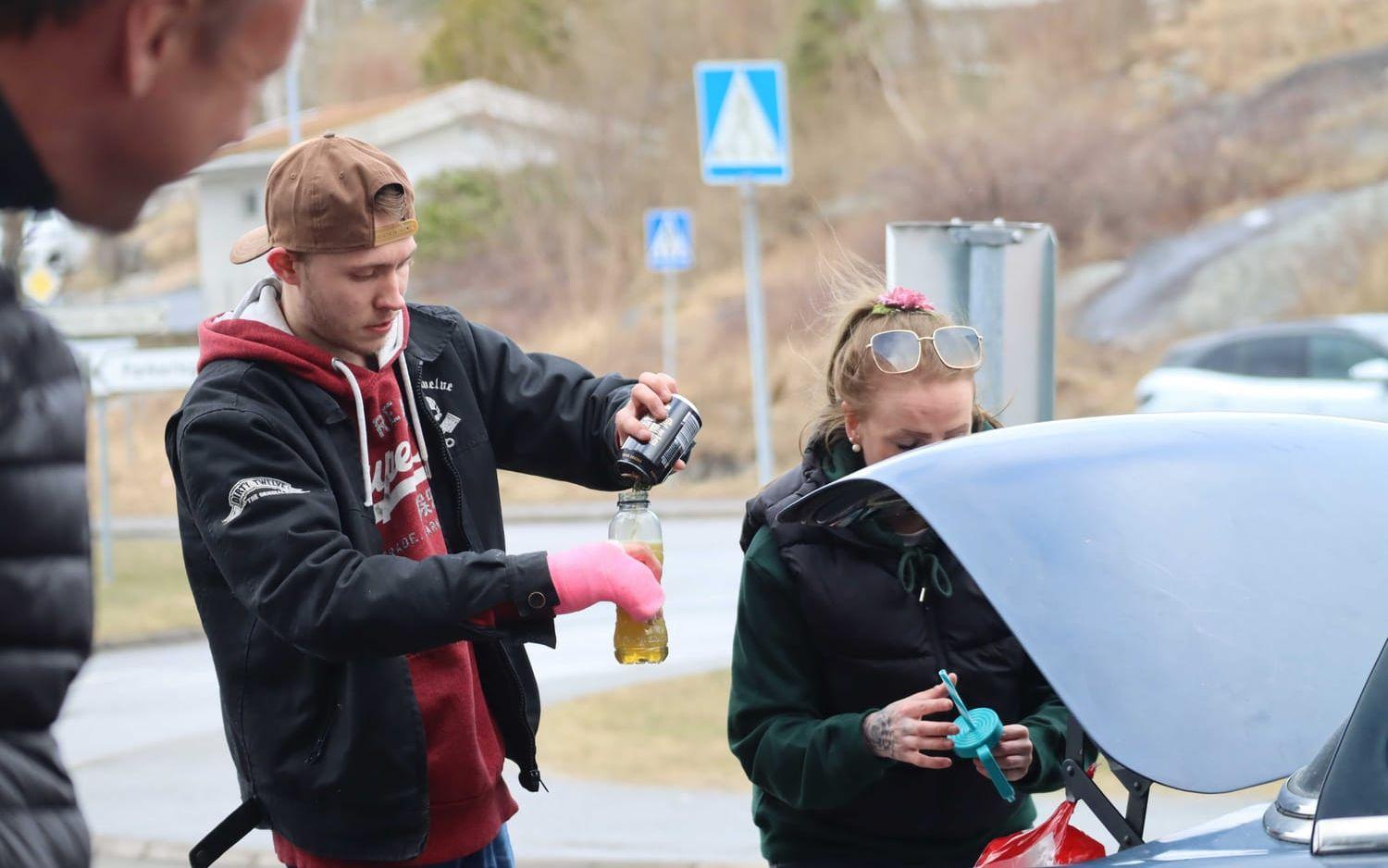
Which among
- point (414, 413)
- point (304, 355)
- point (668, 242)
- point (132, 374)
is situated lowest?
point (132, 374)

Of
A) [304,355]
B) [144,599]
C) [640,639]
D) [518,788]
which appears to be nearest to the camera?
[304,355]

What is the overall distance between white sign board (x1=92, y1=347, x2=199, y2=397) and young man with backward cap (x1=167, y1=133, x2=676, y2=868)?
42.9ft

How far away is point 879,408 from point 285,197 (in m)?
1.12

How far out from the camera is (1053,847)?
2.52 metres

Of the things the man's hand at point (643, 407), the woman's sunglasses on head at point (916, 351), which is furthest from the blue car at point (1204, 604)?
the man's hand at point (643, 407)

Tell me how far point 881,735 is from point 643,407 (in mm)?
774

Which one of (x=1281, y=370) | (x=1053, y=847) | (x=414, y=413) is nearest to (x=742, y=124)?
(x=414, y=413)

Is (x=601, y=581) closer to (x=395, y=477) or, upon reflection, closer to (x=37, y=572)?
(x=395, y=477)

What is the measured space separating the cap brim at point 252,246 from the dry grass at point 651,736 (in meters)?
4.82

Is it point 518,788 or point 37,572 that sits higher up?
point 37,572

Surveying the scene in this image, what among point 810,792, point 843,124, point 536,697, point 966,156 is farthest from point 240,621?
point 843,124

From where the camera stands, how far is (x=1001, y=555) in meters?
2.33

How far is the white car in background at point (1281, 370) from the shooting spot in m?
16.7

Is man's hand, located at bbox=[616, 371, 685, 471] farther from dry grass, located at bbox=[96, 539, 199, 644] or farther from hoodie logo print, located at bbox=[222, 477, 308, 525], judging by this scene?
dry grass, located at bbox=[96, 539, 199, 644]
